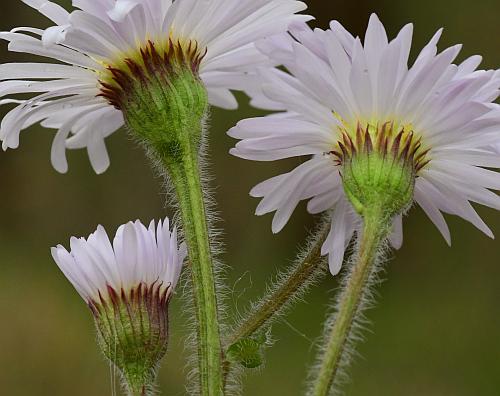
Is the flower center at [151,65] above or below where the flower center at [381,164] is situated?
above

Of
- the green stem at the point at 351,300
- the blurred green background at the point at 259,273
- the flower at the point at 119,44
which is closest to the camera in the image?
the green stem at the point at 351,300

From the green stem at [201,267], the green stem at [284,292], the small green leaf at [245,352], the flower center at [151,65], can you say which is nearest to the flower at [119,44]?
the flower center at [151,65]

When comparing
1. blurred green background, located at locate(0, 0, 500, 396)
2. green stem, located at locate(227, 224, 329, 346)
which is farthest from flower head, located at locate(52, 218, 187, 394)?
blurred green background, located at locate(0, 0, 500, 396)

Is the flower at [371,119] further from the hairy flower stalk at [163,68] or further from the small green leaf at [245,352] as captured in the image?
the small green leaf at [245,352]

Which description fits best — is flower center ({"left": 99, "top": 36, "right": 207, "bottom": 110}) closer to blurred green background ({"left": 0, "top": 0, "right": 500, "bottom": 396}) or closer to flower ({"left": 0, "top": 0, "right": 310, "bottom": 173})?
flower ({"left": 0, "top": 0, "right": 310, "bottom": 173})

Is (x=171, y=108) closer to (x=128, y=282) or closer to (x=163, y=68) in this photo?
(x=163, y=68)

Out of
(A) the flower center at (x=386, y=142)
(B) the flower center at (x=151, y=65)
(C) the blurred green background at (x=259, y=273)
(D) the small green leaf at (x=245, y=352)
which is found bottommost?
(D) the small green leaf at (x=245, y=352)

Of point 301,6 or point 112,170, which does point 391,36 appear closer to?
point 112,170
